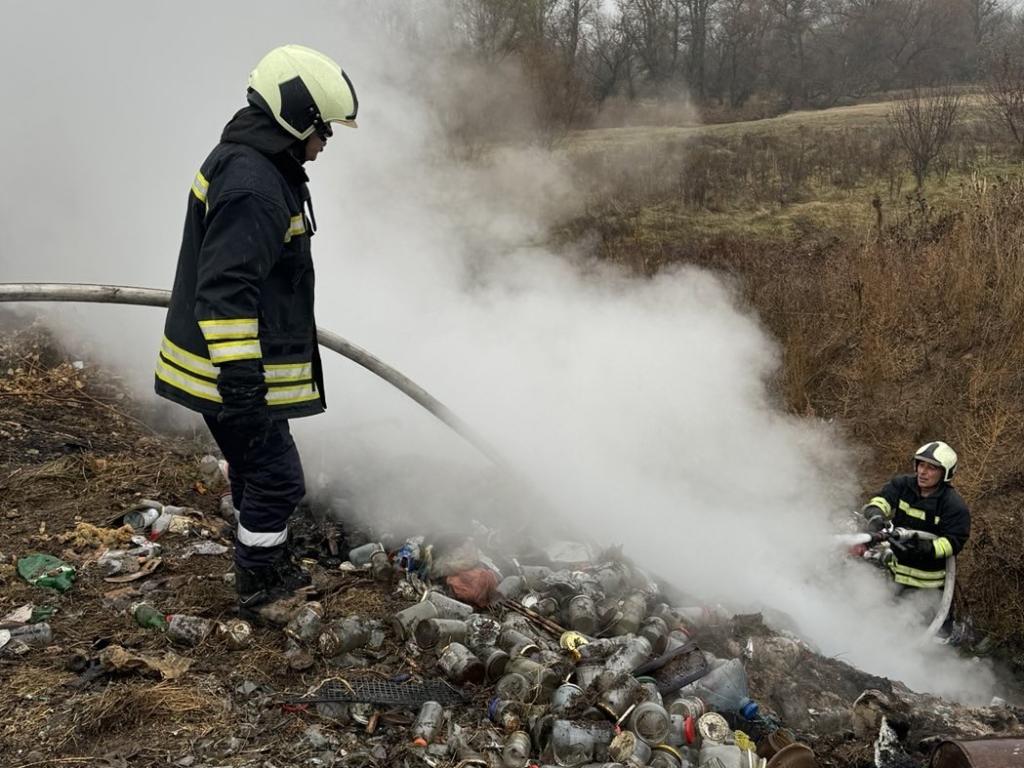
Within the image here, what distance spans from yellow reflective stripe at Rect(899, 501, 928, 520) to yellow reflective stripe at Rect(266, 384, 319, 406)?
161 inches

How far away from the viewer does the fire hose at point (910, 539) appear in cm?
488

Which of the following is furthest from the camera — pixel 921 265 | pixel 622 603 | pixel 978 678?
pixel 921 265

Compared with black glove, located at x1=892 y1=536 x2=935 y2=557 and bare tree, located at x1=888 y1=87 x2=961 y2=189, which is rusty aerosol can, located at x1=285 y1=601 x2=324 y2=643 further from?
bare tree, located at x1=888 y1=87 x2=961 y2=189

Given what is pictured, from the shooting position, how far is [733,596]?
15.3 ft

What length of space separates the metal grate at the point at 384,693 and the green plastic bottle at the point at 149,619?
2.35 ft

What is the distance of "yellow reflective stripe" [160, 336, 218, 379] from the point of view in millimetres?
2881

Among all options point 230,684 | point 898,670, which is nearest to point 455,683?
point 230,684

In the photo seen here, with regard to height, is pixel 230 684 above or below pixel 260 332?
below

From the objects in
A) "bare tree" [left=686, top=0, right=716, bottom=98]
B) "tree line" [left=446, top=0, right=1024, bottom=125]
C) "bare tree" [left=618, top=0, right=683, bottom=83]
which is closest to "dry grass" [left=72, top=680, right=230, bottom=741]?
"tree line" [left=446, top=0, right=1024, bottom=125]

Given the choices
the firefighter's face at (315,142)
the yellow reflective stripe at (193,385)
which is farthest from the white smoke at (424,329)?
the firefighter's face at (315,142)

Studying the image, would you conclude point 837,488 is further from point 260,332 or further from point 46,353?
point 46,353

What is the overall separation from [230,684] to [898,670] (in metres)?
4.03

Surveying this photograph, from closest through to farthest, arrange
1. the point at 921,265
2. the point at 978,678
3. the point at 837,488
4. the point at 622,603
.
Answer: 1. the point at 622,603
2. the point at 978,678
3. the point at 837,488
4. the point at 921,265

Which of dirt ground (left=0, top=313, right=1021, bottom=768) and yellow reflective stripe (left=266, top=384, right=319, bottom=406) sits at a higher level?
yellow reflective stripe (left=266, top=384, right=319, bottom=406)
